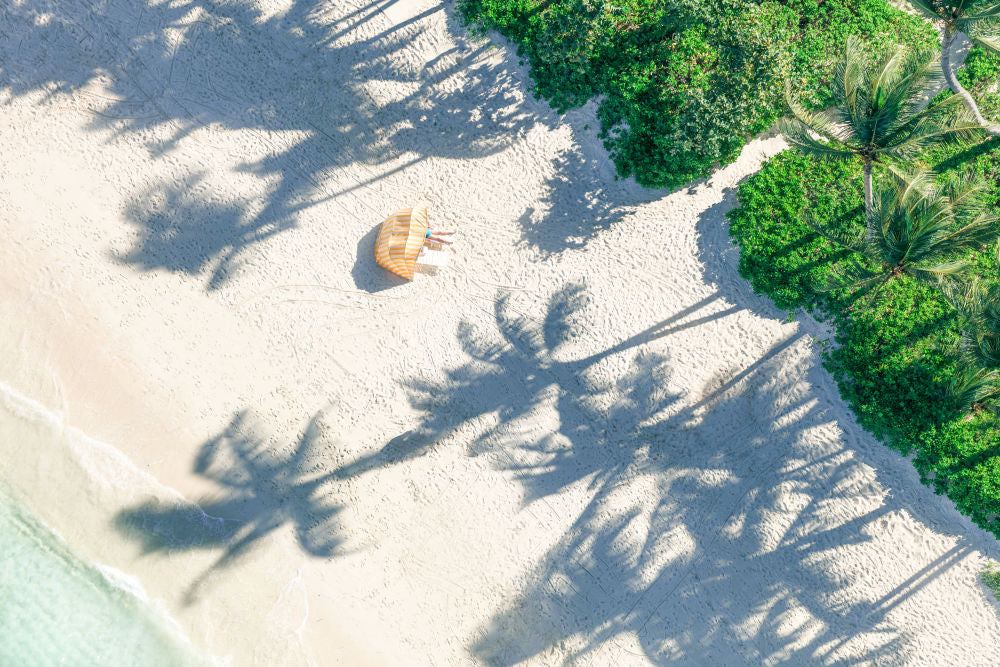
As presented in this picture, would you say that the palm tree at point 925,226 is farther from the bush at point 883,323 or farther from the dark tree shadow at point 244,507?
the dark tree shadow at point 244,507

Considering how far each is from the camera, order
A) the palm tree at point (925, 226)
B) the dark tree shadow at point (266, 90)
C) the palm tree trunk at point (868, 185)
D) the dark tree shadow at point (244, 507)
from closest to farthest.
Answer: the palm tree at point (925, 226) < the palm tree trunk at point (868, 185) < the dark tree shadow at point (244, 507) < the dark tree shadow at point (266, 90)

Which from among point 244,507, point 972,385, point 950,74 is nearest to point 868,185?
point 950,74

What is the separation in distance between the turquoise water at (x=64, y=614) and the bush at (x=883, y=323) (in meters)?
13.1

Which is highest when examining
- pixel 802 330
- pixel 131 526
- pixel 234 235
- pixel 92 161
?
pixel 92 161

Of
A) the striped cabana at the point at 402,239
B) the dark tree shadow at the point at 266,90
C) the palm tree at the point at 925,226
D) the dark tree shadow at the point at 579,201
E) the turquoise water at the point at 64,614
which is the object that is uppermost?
the dark tree shadow at the point at 266,90

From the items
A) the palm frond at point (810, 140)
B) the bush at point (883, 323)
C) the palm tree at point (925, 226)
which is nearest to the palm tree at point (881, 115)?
the palm frond at point (810, 140)

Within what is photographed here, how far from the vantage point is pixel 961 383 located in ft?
34.7

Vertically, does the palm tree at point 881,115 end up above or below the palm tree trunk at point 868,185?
above

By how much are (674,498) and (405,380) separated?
18.3 ft

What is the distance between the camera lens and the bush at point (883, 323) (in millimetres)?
11148

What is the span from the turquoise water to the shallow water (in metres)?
0.02

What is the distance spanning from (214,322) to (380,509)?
4822 mm

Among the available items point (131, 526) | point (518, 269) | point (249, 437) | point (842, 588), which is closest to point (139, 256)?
point (249, 437)

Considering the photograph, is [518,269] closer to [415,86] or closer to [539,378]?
[539,378]
